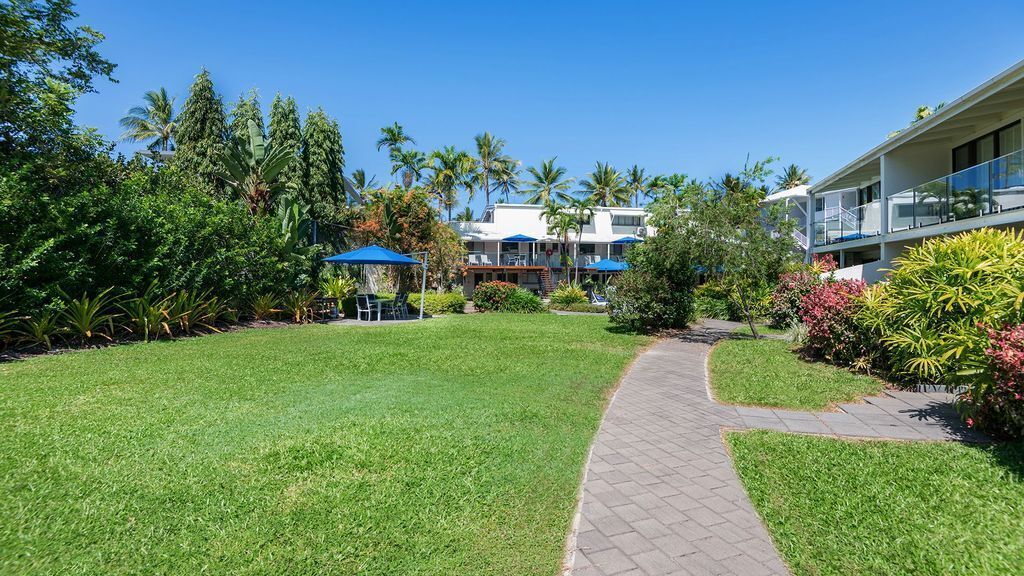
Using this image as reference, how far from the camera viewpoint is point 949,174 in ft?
48.9

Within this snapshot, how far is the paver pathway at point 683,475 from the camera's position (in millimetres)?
3016

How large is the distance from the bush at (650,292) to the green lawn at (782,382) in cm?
416

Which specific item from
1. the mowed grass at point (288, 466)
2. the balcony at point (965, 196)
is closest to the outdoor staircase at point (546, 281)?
the balcony at point (965, 196)

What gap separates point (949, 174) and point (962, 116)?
12.2ft

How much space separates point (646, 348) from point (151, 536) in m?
10.4

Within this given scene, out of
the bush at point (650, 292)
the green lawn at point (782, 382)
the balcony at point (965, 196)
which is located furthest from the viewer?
the bush at point (650, 292)

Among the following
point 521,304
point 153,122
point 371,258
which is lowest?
point 521,304

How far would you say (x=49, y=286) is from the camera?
31.4 ft

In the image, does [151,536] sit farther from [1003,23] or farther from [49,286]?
[1003,23]

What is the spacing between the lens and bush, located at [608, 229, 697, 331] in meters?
14.5

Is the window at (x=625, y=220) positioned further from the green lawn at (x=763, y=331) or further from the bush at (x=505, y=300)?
the green lawn at (x=763, y=331)

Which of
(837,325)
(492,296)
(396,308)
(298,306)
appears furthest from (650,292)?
(298,306)

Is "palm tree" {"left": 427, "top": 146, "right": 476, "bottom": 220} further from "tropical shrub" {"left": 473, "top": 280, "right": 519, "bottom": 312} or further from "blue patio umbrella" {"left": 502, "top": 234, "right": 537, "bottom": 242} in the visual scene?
"tropical shrub" {"left": 473, "top": 280, "right": 519, "bottom": 312}

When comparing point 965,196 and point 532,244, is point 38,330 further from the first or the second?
point 532,244
